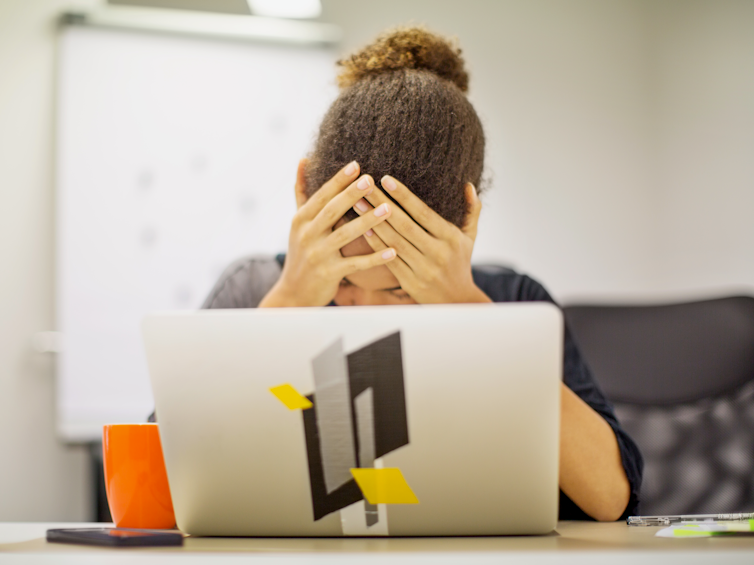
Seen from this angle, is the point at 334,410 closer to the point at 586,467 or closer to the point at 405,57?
the point at 586,467

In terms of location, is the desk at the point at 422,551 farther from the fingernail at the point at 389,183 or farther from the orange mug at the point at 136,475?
the fingernail at the point at 389,183

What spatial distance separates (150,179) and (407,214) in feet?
4.49

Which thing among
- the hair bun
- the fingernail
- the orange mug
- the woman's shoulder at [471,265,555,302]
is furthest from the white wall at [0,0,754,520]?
the orange mug

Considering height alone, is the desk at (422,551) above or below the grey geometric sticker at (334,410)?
below

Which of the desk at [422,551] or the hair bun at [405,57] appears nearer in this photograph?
the desk at [422,551]

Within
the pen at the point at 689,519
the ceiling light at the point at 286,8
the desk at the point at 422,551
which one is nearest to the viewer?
the desk at the point at 422,551

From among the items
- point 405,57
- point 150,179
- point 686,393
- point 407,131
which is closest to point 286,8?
point 150,179

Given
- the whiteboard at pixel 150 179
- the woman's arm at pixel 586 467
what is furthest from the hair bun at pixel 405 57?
the whiteboard at pixel 150 179

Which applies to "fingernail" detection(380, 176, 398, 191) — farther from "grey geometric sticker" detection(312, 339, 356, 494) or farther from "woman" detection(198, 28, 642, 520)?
"grey geometric sticker" detection(312, 339, 356, 494)

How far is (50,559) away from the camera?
356mm

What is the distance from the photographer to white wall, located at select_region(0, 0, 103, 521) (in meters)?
1.72

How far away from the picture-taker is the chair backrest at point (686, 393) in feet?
3.36

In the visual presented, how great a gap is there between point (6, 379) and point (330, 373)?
1647 millimetres

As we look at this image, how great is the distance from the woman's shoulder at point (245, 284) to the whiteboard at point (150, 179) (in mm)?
742
